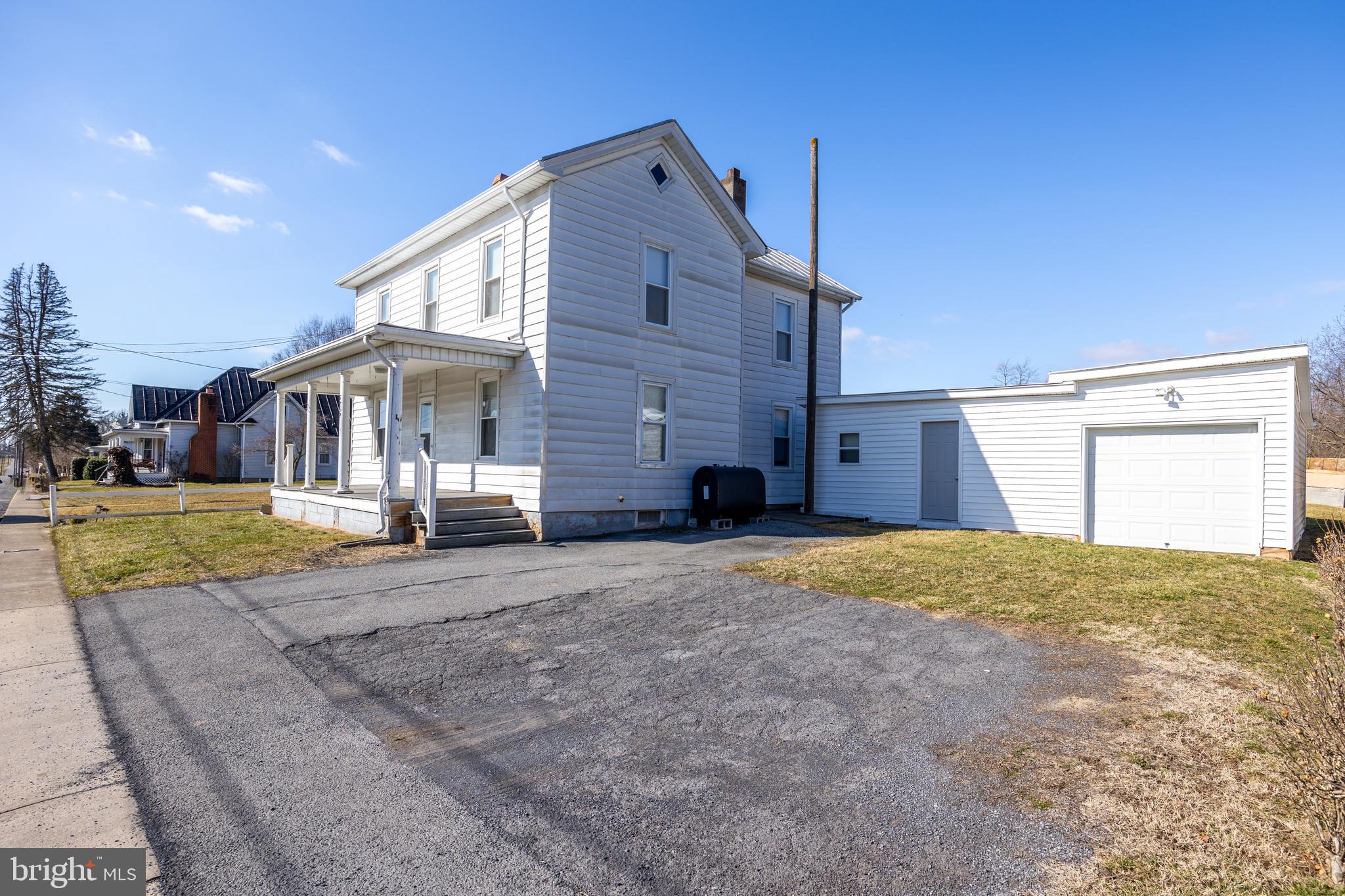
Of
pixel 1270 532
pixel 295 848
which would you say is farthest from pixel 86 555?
pixel 1270 532

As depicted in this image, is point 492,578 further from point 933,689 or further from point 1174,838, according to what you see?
point 1174,838

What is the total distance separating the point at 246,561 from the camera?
29.6 feet

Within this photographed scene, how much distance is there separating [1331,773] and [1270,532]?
11065 mm

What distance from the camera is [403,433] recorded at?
15688mm

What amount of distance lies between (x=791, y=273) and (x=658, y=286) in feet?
16.9

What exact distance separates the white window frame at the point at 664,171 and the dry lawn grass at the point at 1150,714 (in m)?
8.24

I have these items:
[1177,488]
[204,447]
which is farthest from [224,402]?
[1177,488]

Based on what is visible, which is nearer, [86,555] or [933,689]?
[933,689]

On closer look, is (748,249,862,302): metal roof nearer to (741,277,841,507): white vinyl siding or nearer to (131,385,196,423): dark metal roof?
(741,277,841,507): white vinyl siding

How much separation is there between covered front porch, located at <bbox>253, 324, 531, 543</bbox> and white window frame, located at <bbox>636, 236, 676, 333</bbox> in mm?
2633

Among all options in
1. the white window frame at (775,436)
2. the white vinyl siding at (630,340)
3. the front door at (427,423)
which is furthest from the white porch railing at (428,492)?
the white window frame at (775,436)

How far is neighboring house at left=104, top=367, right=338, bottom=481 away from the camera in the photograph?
35156 mm

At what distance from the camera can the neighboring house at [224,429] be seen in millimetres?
35156

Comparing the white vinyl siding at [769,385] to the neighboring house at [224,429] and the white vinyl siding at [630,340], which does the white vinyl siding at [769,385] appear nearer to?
the white vinyl siding at [630,340]
